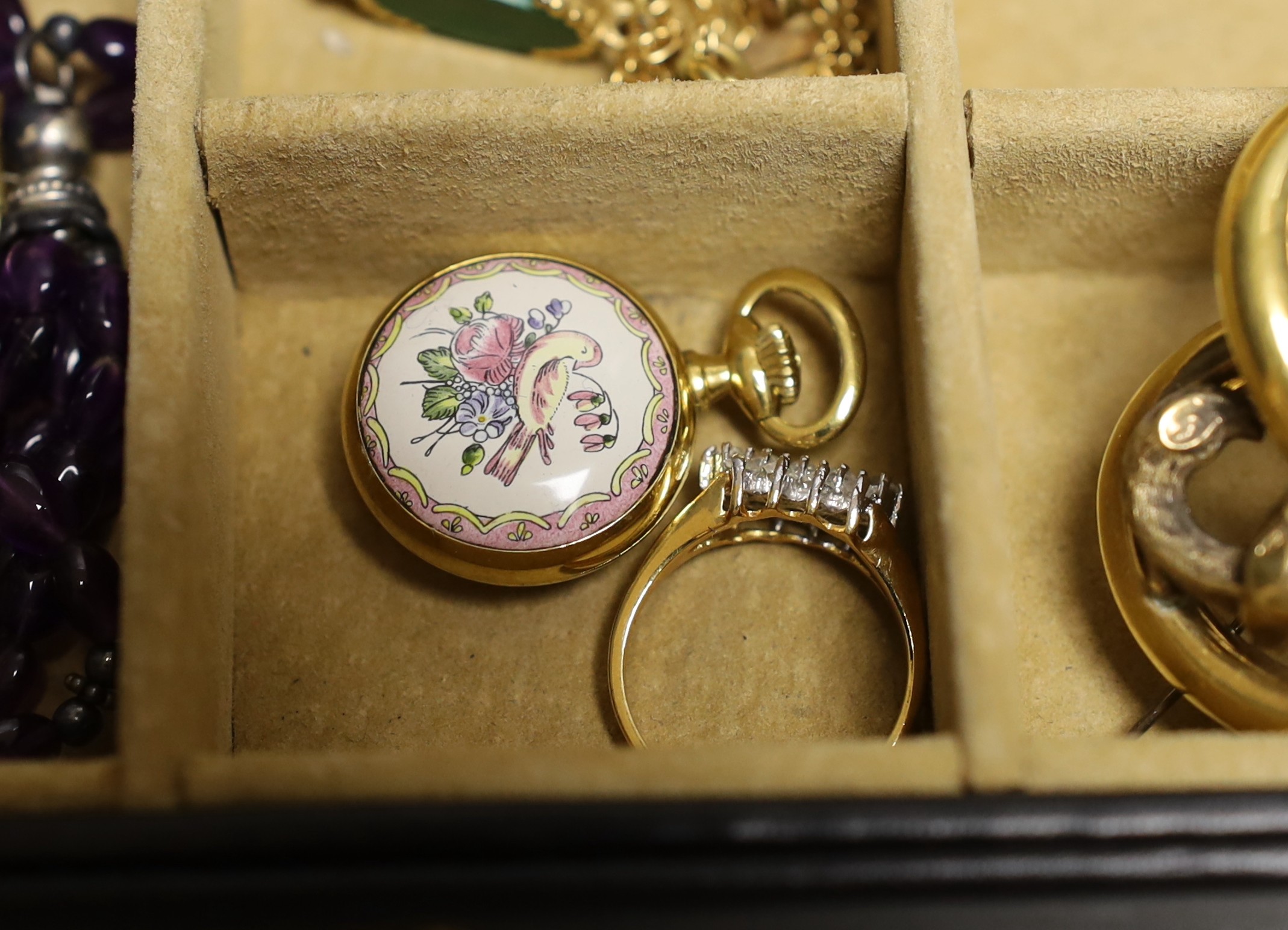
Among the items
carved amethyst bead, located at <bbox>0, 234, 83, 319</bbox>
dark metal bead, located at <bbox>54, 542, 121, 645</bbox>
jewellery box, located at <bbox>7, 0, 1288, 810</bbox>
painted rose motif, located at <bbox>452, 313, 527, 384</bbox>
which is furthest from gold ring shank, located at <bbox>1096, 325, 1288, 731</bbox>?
carved amethyst bead, located at <bbox>0, 234, 83, 319</bbox>

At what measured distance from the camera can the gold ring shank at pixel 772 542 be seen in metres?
0.78

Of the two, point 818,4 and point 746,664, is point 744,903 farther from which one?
point 818,4

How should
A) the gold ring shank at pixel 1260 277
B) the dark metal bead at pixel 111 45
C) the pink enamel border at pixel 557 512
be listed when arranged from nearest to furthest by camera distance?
1. the gold ring shank at pixel 1260 277
2. the pink enamel border at pixel 557 512
3. the dark metal bead at pixel 111 45

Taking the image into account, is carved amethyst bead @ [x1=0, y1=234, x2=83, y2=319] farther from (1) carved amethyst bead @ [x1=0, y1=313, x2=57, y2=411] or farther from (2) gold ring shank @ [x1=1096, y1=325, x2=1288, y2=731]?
(2) gold ring shank @ [x1=1096, y1=325, x2=1288, y2=731]

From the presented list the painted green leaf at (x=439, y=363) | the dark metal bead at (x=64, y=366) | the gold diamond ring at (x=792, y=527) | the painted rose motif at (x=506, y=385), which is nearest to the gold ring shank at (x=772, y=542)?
the gold diamond ring at (x=792, y=527)

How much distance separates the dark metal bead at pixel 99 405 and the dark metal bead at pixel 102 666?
0.16 m

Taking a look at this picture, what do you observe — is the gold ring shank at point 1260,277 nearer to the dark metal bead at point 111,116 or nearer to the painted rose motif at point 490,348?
the painted rose motif at point 490,348

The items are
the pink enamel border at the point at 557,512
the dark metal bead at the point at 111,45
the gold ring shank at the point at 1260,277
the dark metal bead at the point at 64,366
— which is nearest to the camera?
the gold ring shank at the point at 1260,277

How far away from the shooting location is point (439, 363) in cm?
79

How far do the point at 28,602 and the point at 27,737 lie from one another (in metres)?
0.10

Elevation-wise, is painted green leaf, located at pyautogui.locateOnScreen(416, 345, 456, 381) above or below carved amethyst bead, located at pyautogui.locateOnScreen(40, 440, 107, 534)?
above

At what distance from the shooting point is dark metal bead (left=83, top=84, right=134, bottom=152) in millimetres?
979

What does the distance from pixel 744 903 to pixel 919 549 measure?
1.06 ft

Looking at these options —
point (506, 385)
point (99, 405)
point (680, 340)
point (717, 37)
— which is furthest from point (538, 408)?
point (717, 37)
